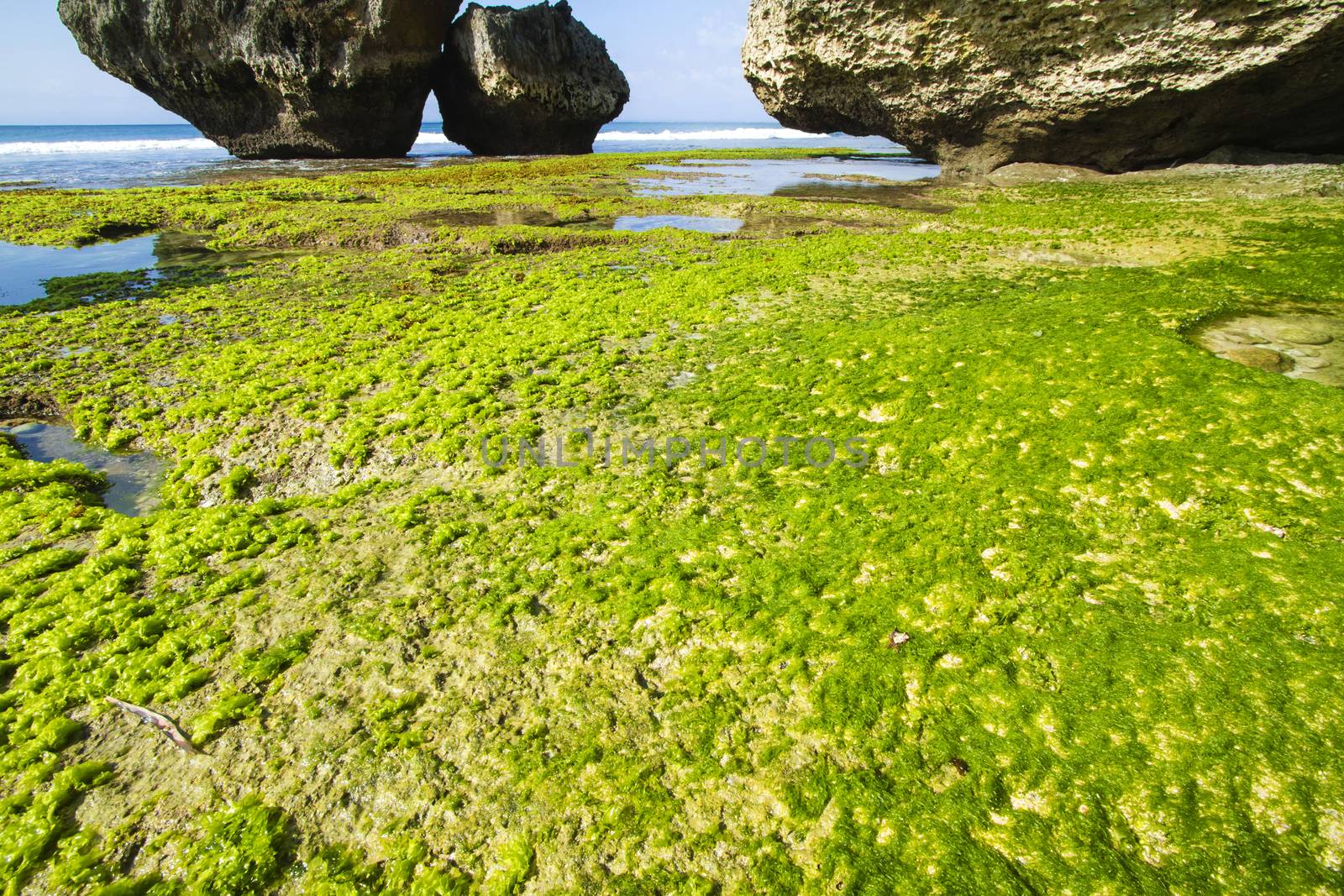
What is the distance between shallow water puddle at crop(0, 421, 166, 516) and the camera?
4.99 m

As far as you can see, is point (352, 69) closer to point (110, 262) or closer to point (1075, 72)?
point (110, 262)

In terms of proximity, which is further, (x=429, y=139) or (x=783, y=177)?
(x=429, y=139)

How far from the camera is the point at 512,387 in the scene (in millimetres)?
6344

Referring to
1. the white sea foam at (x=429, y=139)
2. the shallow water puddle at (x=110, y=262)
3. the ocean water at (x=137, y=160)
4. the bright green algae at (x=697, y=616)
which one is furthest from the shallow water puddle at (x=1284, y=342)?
the white sea foam at (x=429, y=139)

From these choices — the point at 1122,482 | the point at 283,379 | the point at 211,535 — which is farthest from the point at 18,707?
the point at 1122,482

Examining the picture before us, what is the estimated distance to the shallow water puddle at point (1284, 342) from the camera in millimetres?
5555

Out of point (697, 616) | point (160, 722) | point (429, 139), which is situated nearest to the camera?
point (160, 722)

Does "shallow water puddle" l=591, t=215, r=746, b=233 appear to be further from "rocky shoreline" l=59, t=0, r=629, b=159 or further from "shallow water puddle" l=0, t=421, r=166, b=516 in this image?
"rocky shoreline" l=59, t=0, r=629, b=159

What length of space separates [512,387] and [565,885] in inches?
185

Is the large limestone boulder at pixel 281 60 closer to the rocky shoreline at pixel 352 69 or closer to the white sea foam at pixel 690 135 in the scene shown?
the rocky shoreline at pixel 352 69

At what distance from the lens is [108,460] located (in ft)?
18.1

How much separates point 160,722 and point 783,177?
25538 mm

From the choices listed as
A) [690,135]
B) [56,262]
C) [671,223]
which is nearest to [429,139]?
[690,135]

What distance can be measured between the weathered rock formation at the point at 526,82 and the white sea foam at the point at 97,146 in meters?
29.1
